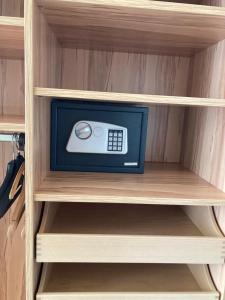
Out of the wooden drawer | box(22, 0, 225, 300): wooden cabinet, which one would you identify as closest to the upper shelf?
box(22, 0, 225, 300): wooden cabinet

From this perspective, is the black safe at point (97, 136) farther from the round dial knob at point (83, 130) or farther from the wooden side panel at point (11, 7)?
the wooden side panel at point (11, 7)

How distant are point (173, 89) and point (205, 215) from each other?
0.57m

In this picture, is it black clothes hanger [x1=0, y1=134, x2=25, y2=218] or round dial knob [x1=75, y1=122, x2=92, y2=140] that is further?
round dial knob [x1=75, y1=122, x2=92, y2=140]

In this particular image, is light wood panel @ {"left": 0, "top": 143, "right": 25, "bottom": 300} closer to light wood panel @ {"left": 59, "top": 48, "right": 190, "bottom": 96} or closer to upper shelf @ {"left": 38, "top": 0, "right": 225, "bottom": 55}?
light wood panel @ {"left": 59, "top": 48, "right": 190, "bottom": 96}

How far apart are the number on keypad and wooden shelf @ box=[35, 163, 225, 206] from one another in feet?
0.32

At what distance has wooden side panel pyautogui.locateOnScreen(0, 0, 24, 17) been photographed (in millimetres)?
1121

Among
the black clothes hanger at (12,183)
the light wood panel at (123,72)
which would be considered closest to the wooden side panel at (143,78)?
the light wood panel at (123,72)

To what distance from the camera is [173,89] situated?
49.6 inches

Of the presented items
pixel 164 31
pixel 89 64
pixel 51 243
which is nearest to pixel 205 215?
pixel 51 243

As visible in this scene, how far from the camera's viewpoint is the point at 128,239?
0.83m

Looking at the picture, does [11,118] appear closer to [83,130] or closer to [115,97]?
[83,130]

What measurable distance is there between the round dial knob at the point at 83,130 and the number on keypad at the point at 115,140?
75 millimetres

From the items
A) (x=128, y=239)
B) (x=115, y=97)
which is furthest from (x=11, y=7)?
(x=128, y=239)

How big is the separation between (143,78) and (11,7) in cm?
59
